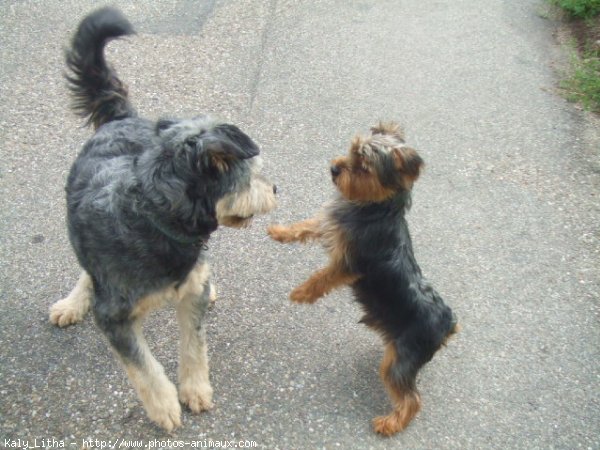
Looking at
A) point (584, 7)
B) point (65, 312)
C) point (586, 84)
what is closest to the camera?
point (65, 312)

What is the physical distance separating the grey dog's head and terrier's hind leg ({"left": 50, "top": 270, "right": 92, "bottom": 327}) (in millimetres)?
1314

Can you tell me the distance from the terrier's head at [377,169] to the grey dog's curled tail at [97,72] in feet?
4.87

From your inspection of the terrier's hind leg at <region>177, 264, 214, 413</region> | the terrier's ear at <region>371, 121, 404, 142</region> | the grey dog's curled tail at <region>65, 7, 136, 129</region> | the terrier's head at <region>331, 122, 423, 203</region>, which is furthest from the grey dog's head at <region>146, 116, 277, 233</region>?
the terrier's ear at <region>371, 121, 404, 142</region>

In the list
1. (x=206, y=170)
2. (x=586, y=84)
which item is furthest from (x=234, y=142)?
(x=586, y=84)

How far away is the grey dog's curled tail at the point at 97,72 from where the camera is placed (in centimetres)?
315

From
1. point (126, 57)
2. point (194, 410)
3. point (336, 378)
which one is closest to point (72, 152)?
point (126, 57)

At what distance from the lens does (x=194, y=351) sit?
10.4 feet

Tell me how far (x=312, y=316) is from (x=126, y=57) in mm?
3747

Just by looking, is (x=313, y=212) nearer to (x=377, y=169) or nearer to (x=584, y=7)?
(x=377, y=169)

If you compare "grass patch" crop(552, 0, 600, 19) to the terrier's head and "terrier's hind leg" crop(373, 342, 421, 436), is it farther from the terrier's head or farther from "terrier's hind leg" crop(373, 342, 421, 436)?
"terrier's hind leg" crop(373, 342, 421, 436)

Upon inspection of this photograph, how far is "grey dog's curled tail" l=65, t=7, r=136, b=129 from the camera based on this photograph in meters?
3.15

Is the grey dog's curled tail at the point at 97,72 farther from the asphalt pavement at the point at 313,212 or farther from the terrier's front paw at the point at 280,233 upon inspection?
the terrier's front paw at the point at 280,233

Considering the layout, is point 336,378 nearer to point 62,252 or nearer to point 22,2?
point 62,252

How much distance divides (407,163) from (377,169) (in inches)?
7.0
